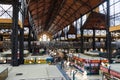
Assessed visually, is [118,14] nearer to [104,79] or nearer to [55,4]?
[104,79]

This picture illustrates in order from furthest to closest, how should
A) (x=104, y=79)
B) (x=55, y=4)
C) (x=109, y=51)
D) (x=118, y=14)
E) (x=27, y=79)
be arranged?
(x=55, y=4) → (x=109, y=51) → (x=118, y=14) → (x=104, y=79) → (x=27, y=79)

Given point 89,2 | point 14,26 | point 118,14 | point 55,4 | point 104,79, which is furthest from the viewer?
point 55,4

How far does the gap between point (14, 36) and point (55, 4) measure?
29.4 m

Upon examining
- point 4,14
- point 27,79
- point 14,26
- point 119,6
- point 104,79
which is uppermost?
point 119,6

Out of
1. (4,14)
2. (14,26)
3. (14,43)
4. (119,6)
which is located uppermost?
(119,6)

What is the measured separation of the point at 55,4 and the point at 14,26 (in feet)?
96.9

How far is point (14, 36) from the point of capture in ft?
69.2

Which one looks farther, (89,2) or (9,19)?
(89,2)

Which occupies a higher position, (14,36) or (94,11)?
(94,11)

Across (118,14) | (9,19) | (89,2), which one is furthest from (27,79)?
(89,2)

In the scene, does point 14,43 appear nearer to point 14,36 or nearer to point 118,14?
point 14,36

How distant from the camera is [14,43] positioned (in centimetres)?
2120

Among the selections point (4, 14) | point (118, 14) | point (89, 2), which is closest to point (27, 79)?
point (4, 14)

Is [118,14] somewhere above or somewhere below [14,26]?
above
